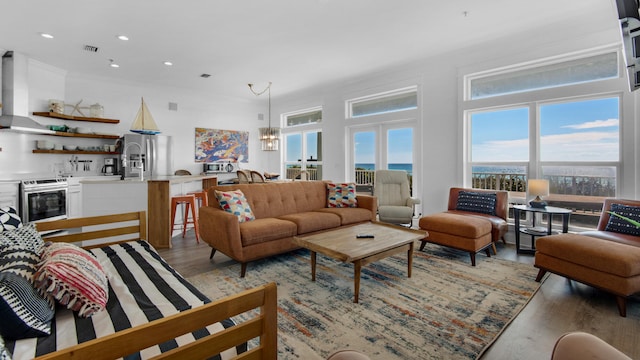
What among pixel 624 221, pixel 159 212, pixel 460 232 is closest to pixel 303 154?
pixel 159 212

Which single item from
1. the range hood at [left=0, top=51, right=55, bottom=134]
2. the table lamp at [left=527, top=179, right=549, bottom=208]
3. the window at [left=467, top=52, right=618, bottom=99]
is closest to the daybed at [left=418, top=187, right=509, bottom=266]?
the table lamp at [left=527, top=179, right=549, bottom=208]

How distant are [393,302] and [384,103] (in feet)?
14.3

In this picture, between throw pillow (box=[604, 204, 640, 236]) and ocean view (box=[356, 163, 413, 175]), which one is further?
ocean view (box=[356, 163, 413, 175])

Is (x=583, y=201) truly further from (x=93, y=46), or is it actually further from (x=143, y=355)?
(x=93, y=46)

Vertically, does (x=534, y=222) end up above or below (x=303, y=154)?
below

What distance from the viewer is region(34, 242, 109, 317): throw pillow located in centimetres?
125

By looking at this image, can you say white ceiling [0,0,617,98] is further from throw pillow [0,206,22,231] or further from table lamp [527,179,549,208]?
throw pillow [0,206,22,231]

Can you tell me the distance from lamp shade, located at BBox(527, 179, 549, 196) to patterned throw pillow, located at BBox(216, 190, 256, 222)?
3.49m

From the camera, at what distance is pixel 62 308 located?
135 cm

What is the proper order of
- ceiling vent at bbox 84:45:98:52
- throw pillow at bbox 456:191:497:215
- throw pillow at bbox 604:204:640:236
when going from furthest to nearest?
ceiling vent at bbox 84:45:98:52
throw pillow at bbox 456:191:497:215
throw pillow at bbox 604:204:640:236

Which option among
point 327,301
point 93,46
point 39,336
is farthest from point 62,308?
point 93,46

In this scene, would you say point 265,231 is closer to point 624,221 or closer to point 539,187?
point 539,187

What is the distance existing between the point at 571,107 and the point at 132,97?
765cm

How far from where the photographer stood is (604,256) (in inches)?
92.3
